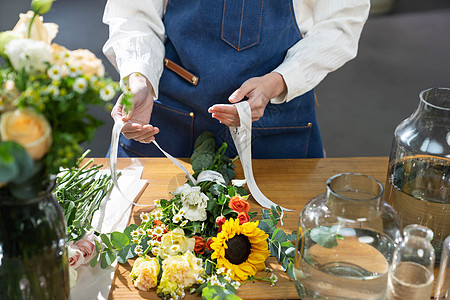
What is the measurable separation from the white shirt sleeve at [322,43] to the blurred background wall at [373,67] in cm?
198

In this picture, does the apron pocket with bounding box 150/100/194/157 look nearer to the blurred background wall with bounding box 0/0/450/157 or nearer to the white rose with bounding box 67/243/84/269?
the white rose with bounding box 67/243/84/269

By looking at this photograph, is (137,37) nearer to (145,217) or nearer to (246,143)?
(246,143)

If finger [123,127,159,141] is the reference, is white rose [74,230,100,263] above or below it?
below

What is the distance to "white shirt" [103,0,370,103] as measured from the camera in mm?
1542

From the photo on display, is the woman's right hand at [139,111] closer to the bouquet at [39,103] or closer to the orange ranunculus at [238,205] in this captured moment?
the orange ranunculus at [238,205]

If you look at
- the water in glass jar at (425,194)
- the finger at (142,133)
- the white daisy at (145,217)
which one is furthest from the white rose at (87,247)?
the water in glass jar at (425,194)

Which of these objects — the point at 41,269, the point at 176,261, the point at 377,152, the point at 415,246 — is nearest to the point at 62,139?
the point at 41,269

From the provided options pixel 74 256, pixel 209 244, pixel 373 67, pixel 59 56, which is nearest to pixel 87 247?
pixel 74 256

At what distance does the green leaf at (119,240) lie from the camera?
1.13 meters

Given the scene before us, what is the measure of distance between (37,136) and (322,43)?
107 centimetres

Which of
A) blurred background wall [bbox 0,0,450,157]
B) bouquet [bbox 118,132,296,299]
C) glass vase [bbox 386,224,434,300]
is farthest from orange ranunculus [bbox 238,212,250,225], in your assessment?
blurred background wall [bbox 0,0,450,157]

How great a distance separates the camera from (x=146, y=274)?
1.03 meters

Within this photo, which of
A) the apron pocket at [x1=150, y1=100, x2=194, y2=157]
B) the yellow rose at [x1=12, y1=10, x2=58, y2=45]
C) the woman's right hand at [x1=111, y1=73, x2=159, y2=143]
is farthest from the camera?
the apron pocket at [x1=150, y1=100, x2=194, y2=157]

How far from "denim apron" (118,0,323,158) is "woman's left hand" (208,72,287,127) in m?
0.09
